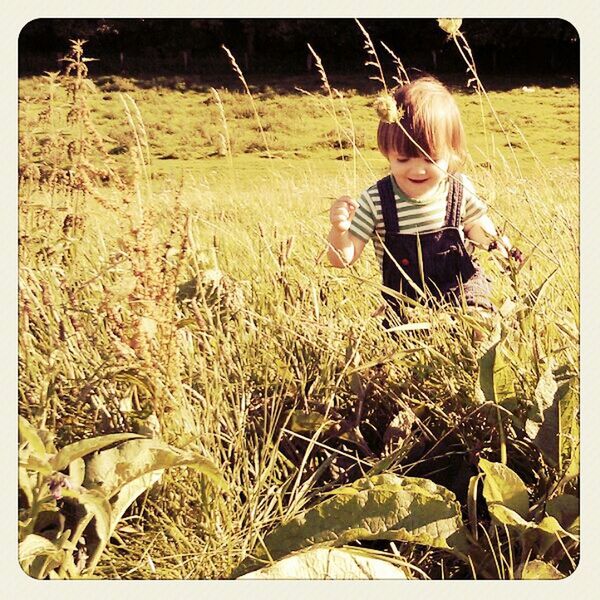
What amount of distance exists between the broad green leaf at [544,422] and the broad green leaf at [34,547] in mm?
768

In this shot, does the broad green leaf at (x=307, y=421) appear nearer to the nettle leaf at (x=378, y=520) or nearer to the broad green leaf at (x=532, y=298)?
the nettle leaf at (x=378, y=520)

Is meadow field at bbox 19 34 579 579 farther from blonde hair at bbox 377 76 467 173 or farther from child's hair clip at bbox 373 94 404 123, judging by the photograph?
child's hair clip at bbox 373 94 404 123

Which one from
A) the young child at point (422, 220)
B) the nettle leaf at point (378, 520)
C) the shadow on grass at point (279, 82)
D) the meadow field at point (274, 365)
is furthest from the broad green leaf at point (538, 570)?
the shadow on grass at point (279, 82)

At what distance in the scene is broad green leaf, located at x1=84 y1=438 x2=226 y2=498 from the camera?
1.46 m

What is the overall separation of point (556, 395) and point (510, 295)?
37cm

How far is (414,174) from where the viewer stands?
188 cm

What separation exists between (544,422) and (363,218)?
0.58 m

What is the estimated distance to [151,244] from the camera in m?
1.55

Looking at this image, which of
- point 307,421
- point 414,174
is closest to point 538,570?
point 307,421

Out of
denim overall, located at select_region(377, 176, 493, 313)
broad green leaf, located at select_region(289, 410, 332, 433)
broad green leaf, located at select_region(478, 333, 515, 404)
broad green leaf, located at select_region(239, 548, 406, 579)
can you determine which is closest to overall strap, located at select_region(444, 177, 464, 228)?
denim overall, located at select_region(377, 176, 493, 313)

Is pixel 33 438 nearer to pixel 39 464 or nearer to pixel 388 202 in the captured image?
pixel 39 464

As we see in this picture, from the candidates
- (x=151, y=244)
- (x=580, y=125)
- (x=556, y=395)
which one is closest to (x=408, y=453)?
(x=556, y=395)

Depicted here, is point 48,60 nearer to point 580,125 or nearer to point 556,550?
point 580,125

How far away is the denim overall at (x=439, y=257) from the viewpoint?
1.90 m
